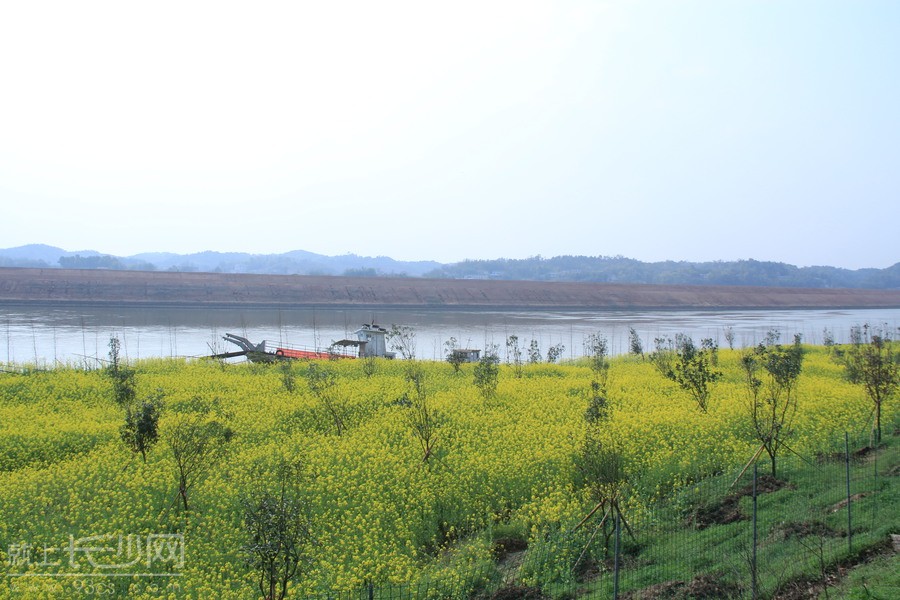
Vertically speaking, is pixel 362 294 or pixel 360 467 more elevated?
pixel 362 294

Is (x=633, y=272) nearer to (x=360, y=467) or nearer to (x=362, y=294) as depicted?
(x=362, y=294)

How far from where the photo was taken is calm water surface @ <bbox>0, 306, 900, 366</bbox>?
28069 millimetres

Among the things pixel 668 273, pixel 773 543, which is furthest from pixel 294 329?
pixel 668 273

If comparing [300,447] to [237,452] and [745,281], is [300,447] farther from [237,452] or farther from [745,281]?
[745,281]

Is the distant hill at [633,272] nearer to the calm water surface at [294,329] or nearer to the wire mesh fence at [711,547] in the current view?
the calm water surface at [294,329]

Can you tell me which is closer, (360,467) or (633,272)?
(360,467)

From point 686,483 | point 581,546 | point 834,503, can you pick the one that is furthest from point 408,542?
point 834,503

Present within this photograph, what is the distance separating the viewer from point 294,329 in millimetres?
38688

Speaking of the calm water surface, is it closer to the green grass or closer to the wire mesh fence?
the wire mesh fence

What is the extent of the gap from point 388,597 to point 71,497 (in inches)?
191

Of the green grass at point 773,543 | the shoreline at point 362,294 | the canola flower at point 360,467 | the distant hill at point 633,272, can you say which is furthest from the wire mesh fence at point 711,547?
the distant hill at point 633,272

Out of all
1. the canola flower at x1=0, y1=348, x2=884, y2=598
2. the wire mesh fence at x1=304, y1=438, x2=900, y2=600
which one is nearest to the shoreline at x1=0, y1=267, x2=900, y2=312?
the canola flower at x1=0, y1=348, x2=884, y2=598

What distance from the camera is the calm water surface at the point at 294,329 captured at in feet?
92.1

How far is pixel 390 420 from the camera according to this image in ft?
41.7
